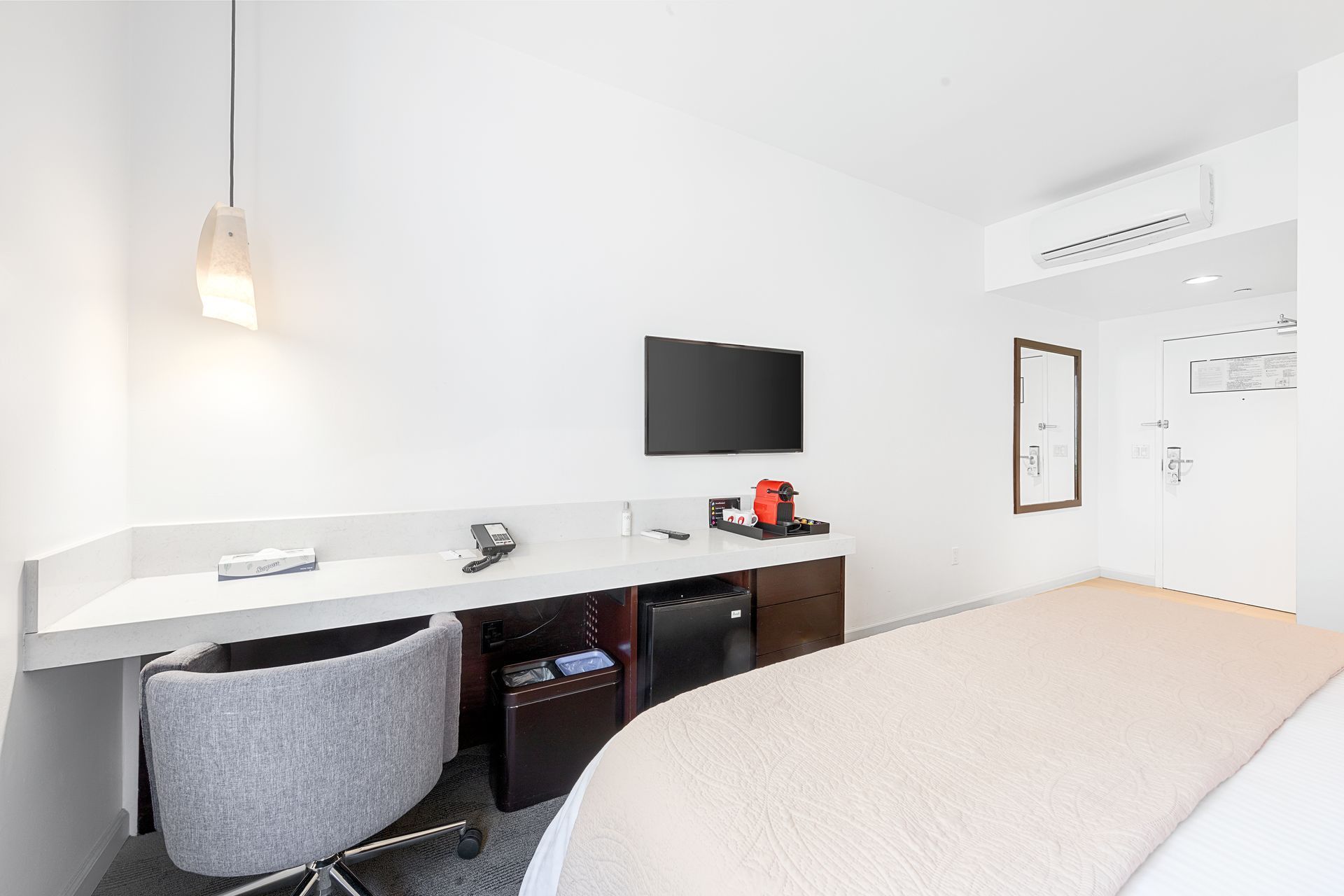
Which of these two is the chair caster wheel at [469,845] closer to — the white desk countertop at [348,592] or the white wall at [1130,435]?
the white desk countertop at [348,592]

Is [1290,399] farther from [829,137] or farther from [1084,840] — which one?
[1084,840]

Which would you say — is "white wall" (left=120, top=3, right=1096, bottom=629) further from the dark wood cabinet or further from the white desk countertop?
the dark wood cabinet

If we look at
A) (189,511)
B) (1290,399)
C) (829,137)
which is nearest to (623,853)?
(189,511)

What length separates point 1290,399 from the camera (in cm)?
399

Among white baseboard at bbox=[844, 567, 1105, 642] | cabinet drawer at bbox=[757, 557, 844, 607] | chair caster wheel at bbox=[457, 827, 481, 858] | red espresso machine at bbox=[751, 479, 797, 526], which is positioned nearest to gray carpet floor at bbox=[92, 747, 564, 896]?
chair caster wheel at bbox=[457, 827, 481, 858]

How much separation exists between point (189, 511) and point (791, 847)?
2.02m

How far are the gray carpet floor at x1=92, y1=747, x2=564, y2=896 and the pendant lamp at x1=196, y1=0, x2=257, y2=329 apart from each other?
61.3 inches

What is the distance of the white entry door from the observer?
13.2 feet

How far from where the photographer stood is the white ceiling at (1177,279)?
3113 mm

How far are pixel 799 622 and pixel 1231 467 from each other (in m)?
3.95

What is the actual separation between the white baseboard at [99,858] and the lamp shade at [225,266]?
1497 millimetres

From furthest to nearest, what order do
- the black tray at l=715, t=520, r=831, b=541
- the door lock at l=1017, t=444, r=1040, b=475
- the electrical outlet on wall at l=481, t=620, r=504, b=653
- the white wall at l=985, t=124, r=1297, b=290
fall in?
the door lock at l=1017, t=444, r=1040, b=475
the white wall at l=985, t=124, r=1297, b=290
the black tray at l=715, t=520, r=831, b=541
the electrical outlet on wall at l=481, t=620, r=504, b=653

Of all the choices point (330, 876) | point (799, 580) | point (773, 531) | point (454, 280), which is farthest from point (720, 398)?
point (330, 876)

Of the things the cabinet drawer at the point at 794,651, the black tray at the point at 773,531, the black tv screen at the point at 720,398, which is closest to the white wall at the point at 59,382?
the black tv screen at the point at 720,398
